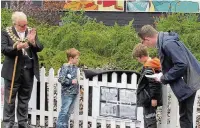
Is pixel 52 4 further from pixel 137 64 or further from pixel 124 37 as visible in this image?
pixel 137 64

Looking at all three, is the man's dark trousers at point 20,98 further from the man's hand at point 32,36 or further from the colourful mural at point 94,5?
the colourful mural at point 94,5

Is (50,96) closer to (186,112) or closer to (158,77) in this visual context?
(158,77)

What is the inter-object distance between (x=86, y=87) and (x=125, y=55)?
2.31 meters

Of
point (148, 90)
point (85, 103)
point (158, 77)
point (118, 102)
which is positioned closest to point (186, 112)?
point (158, 77)

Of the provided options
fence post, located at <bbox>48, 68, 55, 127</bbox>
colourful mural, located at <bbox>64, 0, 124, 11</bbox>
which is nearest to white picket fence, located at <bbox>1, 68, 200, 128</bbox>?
fence post, located at <bbox>48, 68, 55, 127</bbox>

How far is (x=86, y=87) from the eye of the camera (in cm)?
738

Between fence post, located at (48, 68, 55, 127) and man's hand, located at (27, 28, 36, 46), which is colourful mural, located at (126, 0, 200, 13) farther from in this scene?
man's hand, located at (27, 28, 36, 46)

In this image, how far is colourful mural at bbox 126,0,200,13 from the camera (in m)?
16.1

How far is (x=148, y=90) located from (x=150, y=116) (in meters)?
0.35

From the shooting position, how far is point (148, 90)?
249 inches

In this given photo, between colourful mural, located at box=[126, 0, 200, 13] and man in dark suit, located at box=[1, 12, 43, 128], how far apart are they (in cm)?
931

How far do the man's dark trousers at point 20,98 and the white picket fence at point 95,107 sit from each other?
0.49 m

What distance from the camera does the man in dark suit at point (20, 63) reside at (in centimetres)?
693

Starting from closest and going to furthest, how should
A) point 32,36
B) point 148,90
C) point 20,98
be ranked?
point 148,90
point 32,36
point 20,98
